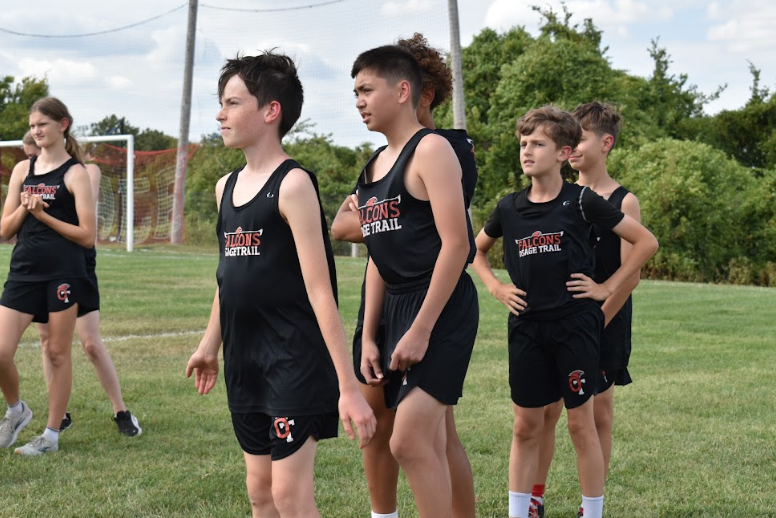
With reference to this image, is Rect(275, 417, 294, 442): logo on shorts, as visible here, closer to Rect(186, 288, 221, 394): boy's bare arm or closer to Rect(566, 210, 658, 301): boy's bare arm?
Rect(186, 288, 221, 394): boy's bare arm

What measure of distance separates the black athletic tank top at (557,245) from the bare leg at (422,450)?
3.55ft

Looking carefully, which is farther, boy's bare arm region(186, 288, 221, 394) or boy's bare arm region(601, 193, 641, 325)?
boy's bare arm region(601, 193, 641, 325)

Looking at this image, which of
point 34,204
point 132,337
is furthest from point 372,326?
point 132,337

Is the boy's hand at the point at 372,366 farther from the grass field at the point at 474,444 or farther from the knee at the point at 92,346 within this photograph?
the knee at the point at 92,346

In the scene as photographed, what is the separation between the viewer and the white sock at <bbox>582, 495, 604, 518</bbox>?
455 centimetres

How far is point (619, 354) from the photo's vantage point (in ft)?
16.5

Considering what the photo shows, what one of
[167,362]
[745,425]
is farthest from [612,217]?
[167,362]

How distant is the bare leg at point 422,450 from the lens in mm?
3611

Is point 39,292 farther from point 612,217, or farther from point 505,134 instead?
point 505,134

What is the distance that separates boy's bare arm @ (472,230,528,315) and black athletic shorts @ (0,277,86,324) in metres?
2.73

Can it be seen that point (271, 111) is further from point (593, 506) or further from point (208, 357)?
point (593, 506)

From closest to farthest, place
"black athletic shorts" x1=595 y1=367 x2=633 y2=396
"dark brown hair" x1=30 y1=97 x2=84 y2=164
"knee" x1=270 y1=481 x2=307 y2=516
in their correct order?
"knee" x1=270 y1=481 x2=307 y2=516
"black athletic shorts" x1=595 y1=367 x2=633 y2=396
"dark brown hair" x1=30 y1=97 x2=84 y2=164

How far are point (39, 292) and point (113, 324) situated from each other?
19.3 feet

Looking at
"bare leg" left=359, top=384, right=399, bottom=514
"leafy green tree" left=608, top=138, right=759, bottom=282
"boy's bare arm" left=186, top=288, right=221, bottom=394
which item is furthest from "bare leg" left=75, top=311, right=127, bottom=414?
"leafy green tree" left=608, top=138, right=759, bottom=282
